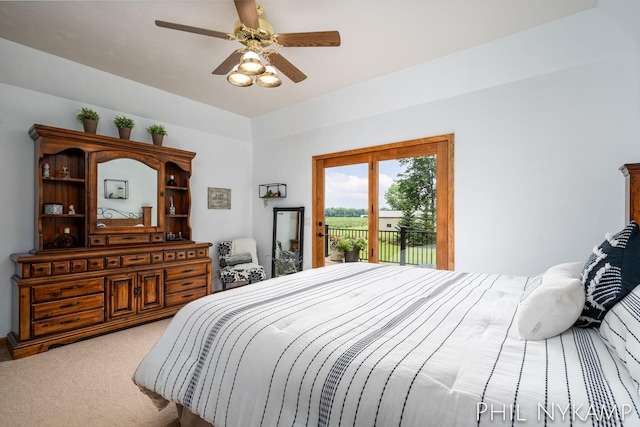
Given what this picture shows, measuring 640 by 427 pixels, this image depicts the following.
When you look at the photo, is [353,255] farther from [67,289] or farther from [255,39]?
[67,289]

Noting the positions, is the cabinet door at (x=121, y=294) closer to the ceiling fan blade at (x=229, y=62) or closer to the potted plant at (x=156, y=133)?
the potted plant at (x=156, y=133)

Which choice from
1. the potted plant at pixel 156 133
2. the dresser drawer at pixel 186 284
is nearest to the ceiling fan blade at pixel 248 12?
the potted plant at pixel 156 133

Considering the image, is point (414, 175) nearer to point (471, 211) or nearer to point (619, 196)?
point (471, 211)

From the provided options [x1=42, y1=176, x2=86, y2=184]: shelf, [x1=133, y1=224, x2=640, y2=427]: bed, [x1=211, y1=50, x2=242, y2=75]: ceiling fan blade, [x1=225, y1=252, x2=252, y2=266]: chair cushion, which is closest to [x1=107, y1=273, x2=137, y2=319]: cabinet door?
[x1=42, y1=176, x2=86, y2=184]: shelf

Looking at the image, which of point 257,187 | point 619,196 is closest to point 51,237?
point 257,187

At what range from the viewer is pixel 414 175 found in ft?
11.9

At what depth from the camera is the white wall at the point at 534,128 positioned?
2.46m

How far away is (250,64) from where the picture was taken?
2268mm

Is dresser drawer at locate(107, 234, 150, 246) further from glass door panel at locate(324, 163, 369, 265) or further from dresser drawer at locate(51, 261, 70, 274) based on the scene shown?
glass door panel at locate(324, 163, 369, 265)

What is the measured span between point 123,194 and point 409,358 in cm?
374

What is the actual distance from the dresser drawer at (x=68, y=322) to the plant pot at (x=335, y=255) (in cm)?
282

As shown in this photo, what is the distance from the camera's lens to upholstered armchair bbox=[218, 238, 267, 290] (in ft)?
13.9

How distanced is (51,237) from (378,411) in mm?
3893
